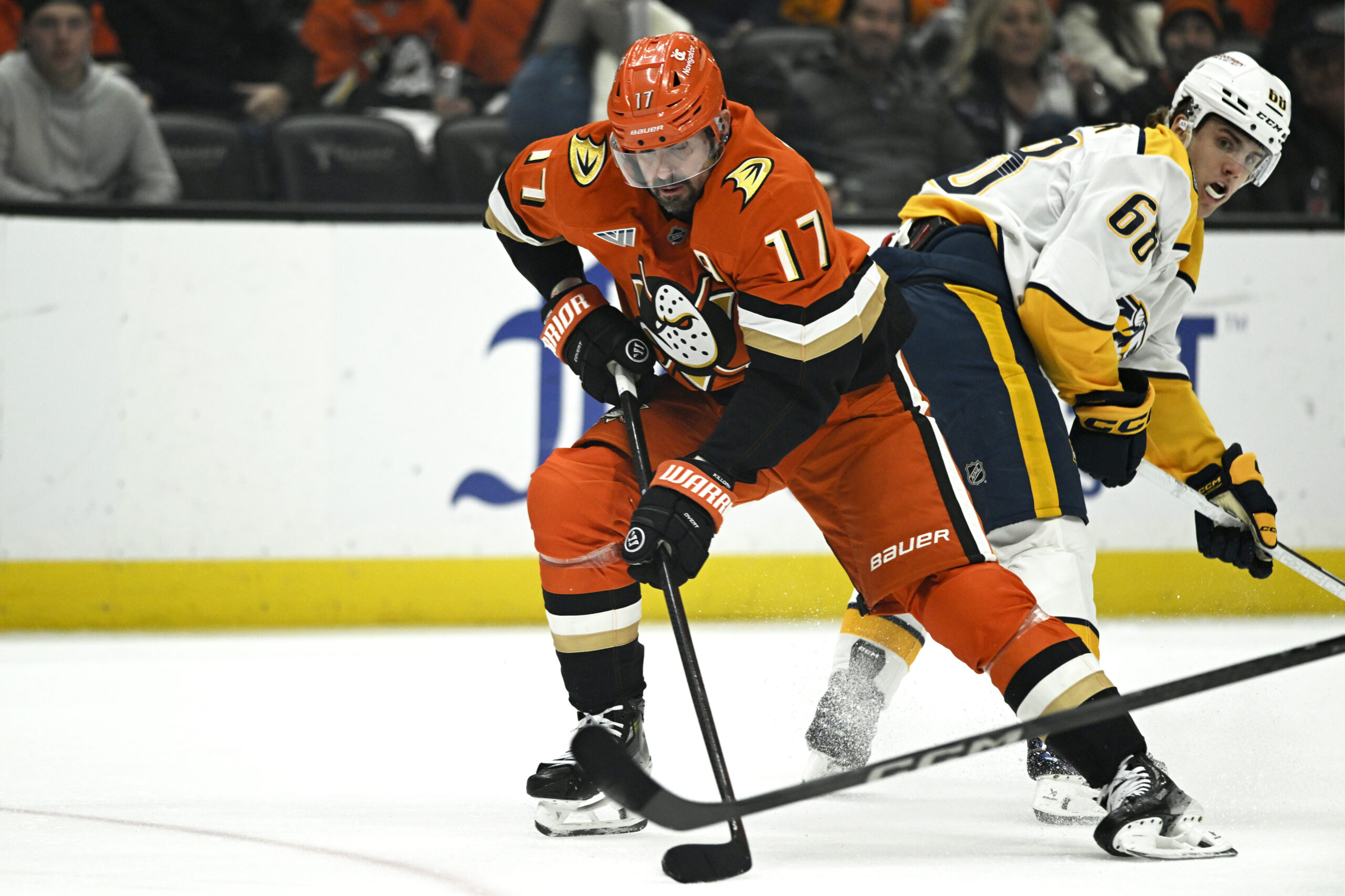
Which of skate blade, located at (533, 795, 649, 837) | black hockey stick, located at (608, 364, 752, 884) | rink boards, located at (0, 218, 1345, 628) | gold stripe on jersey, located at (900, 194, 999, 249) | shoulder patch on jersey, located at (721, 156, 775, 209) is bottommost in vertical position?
rink boards, located at (0, 218, 1345, 628)

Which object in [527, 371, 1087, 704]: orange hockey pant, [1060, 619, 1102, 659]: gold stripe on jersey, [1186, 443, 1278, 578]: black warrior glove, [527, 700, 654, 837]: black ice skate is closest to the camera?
[527, 371, 1087, 704]: orange hockey pant

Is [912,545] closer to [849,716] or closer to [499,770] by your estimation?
[849,716]

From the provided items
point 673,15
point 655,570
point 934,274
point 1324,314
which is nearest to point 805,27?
point 673,15

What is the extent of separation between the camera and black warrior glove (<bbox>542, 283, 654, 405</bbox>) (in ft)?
7.79

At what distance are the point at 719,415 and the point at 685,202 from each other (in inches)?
15.3

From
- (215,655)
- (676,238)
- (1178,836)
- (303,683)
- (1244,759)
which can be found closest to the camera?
(1178,836)

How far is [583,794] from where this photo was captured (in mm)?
2180

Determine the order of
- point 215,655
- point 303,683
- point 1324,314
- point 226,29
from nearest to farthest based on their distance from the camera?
1. point 303,683
2. point 215,655
3. point 1324,314
4. point 226,29

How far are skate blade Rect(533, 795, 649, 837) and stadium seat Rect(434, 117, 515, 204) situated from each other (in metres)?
2.79

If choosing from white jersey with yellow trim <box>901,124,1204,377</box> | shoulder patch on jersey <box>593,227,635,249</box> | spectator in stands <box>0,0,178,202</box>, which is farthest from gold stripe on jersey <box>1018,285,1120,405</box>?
spectator in stands <box>0,0,178,202</box>

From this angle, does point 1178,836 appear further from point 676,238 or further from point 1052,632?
point 676,238

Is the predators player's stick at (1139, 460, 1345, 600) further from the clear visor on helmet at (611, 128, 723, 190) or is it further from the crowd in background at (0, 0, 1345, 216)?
the crowd in background at (0, 0, 1345, 216)

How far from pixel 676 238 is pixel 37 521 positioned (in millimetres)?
2667

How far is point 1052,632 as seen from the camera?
2029 mm
